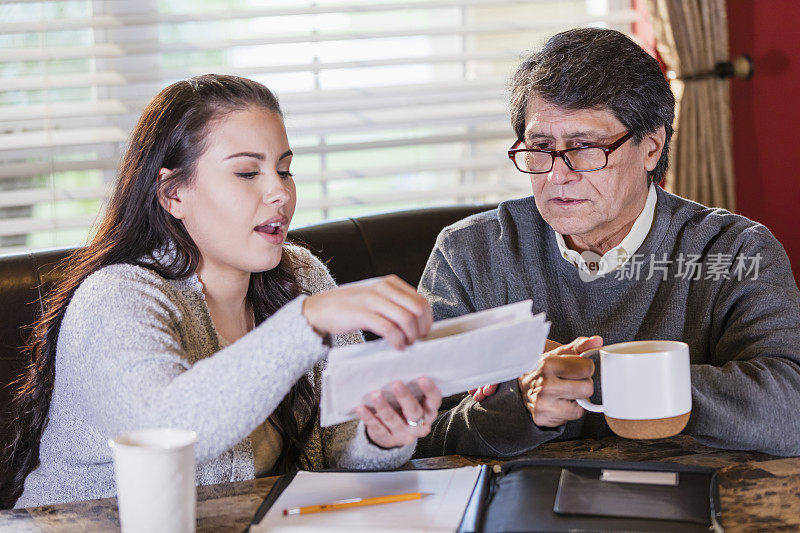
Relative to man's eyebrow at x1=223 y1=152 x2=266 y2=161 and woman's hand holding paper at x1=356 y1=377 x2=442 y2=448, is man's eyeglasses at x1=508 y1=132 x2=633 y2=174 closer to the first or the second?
man's eyebrow at x1=223 y1=152 x2=266 y2=161

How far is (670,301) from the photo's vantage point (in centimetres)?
173

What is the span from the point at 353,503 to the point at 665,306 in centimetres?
87

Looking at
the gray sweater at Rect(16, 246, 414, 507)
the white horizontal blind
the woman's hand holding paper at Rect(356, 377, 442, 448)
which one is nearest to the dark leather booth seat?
the gray sweater at Rect(16, 246, 414, 507)

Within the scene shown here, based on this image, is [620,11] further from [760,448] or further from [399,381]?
[399,381]

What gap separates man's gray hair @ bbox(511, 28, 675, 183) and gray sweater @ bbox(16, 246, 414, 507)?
1.92 feet

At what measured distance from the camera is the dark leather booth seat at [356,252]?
179 centimetres

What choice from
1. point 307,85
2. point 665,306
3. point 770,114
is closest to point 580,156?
point 665,306

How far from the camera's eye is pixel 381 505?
3.55 ft

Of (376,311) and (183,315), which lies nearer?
(376,311)

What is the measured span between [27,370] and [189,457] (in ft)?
3.02

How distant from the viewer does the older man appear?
1.59 m

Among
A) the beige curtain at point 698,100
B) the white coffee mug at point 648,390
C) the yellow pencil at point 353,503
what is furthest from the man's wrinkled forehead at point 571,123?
the beige curtain at point 698,100

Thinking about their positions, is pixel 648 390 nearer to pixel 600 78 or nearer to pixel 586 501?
pixel 586 501

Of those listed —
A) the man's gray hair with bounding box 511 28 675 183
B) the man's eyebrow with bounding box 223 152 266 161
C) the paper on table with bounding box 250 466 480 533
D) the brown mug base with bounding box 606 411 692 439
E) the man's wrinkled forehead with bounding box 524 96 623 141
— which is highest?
the man's gray hair with bounding box 511 28 675 183
